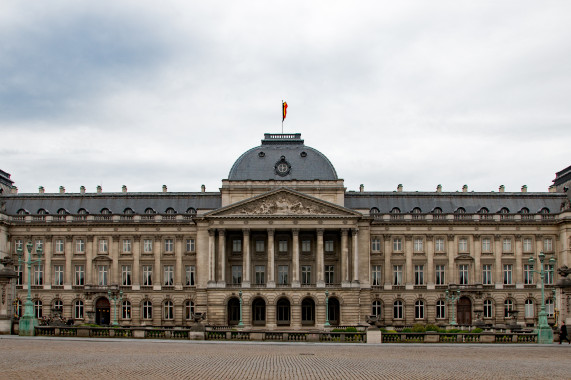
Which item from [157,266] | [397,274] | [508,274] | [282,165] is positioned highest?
[282,165]

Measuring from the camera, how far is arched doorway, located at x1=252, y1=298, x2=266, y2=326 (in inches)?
3755

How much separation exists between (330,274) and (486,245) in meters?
20.3

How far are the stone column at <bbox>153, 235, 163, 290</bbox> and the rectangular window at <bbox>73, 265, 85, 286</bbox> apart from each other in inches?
357

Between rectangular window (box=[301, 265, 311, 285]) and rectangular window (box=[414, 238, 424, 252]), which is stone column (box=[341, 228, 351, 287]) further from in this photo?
rectangular window (box=[414, 238, 424, 252])

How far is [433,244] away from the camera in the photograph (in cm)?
9994

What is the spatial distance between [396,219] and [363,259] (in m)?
7.34

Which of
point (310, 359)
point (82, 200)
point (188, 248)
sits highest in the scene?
point (82, 200)

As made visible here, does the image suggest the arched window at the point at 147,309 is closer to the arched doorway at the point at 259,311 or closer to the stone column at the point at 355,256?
the arched doorway at the point at 259,311

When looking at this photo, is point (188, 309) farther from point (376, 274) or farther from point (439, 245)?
point (439, 245)

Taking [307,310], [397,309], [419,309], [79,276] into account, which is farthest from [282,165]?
[79,276]

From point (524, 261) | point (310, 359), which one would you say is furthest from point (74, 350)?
point (524, 261)

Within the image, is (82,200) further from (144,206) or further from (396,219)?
(396,219)

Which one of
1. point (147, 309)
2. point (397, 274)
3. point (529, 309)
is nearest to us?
point (529, 309)

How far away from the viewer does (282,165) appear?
9812cm
